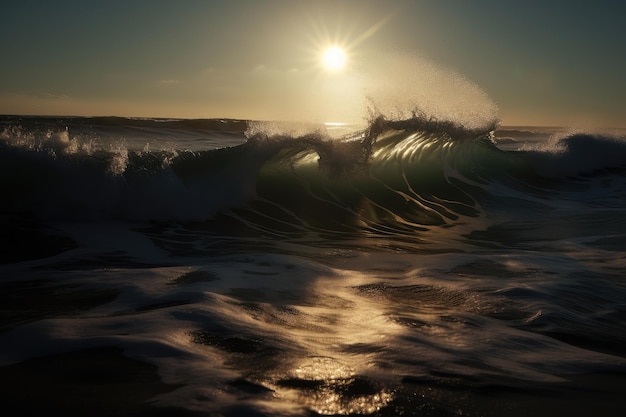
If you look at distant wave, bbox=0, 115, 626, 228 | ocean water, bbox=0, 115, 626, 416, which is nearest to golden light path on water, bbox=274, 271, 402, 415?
ocean water, bbox=0, 115, 626, 416

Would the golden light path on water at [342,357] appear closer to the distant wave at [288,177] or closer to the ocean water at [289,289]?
the ocean water at [289,289]

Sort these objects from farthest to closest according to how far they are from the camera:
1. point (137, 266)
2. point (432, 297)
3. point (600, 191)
→ point (600, 191) → point (137, 266) → point (432, 297)

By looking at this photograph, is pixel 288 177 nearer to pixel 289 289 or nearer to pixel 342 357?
pixel 289 289

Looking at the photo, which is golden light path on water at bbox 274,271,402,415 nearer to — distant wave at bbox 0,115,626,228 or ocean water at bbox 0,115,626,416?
ocean water at bbox 0,115,626,416

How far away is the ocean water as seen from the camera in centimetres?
243

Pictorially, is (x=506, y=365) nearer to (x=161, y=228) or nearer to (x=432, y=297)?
(x=432, y=297)

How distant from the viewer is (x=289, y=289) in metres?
4.26

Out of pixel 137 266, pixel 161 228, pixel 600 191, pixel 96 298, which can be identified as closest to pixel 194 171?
pixel 161 228

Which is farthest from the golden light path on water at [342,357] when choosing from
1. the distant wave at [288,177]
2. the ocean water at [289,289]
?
the distant wave at [288,177]

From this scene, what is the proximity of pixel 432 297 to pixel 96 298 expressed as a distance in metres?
2.31

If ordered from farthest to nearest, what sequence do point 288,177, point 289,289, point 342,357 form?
point 288,177
point 289,289
point 342,357

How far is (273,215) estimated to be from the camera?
27.5 feet

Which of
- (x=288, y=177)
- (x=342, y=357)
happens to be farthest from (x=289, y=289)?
(x=288, y=177)

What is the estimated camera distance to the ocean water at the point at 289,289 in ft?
7.96
